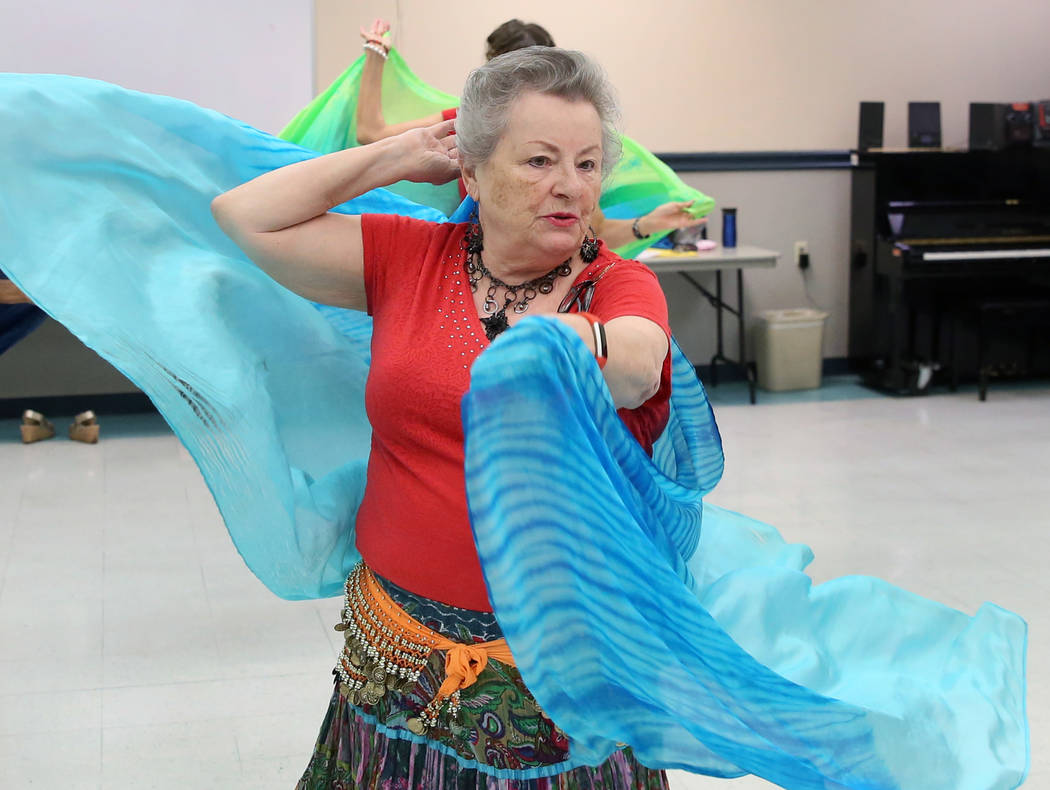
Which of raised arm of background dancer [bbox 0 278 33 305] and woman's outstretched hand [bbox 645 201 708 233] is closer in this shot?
woman's outstretched hand [bbox 645 201 708 233]

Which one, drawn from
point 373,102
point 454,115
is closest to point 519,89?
point 454,115

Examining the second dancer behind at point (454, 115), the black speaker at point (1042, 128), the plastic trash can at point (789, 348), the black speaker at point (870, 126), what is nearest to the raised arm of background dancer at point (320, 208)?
the second dancer behind at point (454, 115)

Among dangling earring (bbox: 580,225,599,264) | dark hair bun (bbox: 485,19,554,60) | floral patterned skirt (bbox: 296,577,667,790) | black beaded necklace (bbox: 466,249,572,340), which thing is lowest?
floral patterned skirt (bbox: 296,577,667,790)

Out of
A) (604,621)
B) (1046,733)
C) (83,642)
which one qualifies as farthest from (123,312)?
(1046,733)

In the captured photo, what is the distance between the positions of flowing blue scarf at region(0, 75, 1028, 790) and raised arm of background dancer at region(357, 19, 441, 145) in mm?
1426

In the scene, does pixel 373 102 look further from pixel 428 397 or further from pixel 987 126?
pixel 987 126

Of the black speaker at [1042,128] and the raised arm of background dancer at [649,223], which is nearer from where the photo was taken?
the raised arm of background dancer at [649,223]

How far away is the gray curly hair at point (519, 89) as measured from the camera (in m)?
1.37

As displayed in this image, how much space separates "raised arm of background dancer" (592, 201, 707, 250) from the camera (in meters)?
2.74

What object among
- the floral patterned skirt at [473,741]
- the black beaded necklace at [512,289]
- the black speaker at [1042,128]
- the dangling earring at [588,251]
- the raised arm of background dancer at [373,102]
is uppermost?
the raised arm of background dancer at [373,102]

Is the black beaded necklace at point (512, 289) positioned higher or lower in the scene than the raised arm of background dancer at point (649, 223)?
higher

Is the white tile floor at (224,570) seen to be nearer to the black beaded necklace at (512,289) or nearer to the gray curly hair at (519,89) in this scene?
the black beaded necklace at (512,289)

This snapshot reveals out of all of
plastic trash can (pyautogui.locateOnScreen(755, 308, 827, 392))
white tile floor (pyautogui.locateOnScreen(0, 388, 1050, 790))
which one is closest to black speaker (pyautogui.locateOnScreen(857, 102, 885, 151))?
plastic trash can (pyautogui.locateOnScreen(755, 308, 827, 392))

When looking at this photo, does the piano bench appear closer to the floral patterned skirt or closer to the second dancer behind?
the second dancer behind
